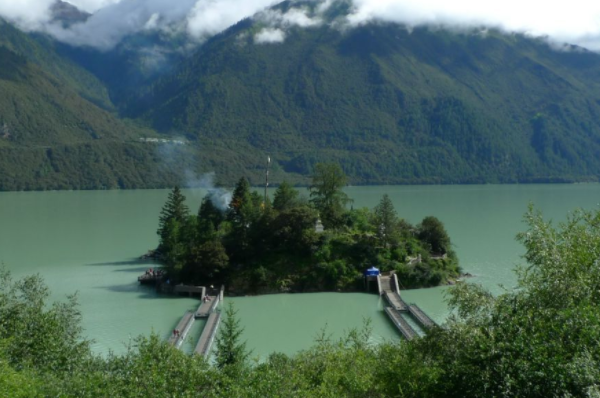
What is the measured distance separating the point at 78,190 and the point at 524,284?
183m

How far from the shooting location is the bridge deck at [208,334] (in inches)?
1105

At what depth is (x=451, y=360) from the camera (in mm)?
14758

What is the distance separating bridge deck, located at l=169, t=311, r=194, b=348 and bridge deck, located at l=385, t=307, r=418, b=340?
995 cm

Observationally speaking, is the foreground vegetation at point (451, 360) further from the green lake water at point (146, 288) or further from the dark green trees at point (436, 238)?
the dark green trees at point (436, 238)

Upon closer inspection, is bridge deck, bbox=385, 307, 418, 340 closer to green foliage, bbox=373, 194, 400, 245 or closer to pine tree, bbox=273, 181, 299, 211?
green foliage, bbox=373, 194, 400, 245

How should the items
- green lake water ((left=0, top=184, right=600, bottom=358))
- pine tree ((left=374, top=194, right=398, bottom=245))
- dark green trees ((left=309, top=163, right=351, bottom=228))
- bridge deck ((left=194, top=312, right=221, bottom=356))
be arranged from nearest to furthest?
bridge deck ((left=194, top=312, right=221, bottom=356)) → green lake water ((left=0, top=184, right=600, bottom=358)) → pine tree ((left=374, top=194, right=398, bottom=245)) → dark green trees ((left=309, top=163, right=351, bottom=228))

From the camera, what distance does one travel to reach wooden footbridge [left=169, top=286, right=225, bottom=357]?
94.3 ft

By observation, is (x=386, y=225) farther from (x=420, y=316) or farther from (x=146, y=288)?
(x=146, y=288)

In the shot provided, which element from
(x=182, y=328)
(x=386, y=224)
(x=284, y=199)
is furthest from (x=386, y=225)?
(x=182, y=328)

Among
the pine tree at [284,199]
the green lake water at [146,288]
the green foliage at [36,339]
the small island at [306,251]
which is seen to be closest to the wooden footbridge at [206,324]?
the green lake water at [146,288]

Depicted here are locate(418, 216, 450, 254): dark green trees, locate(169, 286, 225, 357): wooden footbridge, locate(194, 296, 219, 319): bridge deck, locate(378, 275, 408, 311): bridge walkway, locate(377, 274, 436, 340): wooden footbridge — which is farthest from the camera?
locate(418, 216, 450, 254): dark green trees

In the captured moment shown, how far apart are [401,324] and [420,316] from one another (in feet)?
5.72

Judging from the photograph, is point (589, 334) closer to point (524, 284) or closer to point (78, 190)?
point (524, 284)

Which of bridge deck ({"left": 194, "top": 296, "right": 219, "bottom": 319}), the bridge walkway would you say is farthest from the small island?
bridge deck ({"left": 194, "top": 296, "right": 219, "bottom": 319})
